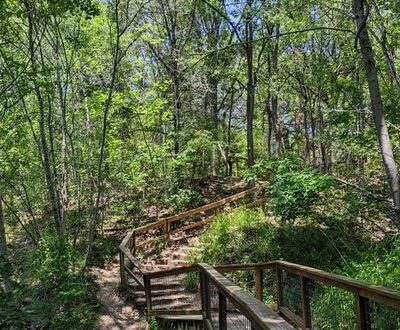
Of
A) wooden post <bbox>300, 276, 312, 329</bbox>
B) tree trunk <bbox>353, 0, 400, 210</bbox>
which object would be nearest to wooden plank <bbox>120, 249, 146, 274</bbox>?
wooden post <bbox>300, 276, 312, 329</bbox>

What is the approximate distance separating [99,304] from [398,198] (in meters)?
6.33

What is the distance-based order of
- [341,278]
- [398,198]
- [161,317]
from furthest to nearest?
[161,317], [398,198], [341,278]

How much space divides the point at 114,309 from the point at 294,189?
15.5 ft

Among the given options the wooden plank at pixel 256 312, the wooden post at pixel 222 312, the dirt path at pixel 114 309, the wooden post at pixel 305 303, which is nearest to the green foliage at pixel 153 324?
the dirt path at pixel 114 309

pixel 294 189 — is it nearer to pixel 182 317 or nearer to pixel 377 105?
pixel 377 105

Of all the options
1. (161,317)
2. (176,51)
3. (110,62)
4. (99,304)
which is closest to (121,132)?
(110,62)

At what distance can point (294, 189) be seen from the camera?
31.4 ft

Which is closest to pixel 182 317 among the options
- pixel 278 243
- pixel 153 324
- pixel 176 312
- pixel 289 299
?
pixel 176 312

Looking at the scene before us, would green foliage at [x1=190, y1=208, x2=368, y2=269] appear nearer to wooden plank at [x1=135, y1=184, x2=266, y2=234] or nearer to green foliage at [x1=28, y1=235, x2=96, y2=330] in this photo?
wooden plank at [x1=135, y1=184, x2=266, y2=234]

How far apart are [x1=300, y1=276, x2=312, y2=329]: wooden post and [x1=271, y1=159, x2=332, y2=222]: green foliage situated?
4592 millimetres

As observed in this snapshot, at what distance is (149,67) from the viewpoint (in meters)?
20.0

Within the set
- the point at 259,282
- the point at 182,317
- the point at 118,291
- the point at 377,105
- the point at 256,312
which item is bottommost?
the point at 118,291

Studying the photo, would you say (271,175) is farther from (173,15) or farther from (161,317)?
(173,15)

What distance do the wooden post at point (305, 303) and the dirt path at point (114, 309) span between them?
3863 mm
